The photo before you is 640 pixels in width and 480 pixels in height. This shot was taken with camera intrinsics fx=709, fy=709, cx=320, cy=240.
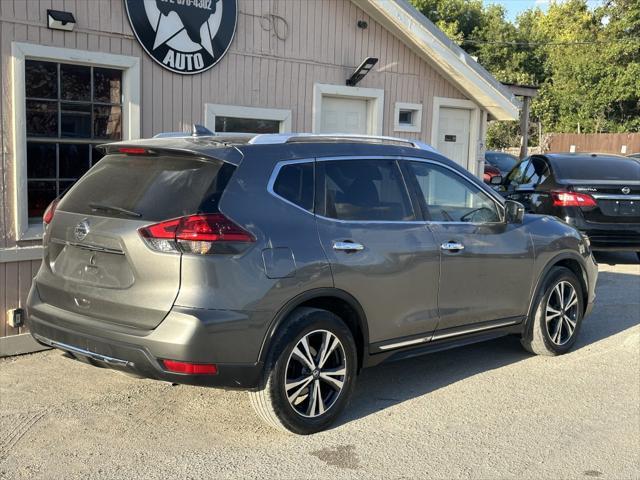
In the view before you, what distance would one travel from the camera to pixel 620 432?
15.1 feet

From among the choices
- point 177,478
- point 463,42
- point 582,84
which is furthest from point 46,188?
point 463,42

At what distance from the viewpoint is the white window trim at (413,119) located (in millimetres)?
9109

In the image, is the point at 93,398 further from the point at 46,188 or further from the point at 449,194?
the point at 449,194

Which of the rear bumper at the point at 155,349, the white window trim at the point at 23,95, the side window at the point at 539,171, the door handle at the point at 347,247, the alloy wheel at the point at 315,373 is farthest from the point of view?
the side window at the point at 539,171

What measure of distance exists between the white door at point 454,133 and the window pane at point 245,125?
2809 millimetres

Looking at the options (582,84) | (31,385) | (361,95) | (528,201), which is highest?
(582,84)

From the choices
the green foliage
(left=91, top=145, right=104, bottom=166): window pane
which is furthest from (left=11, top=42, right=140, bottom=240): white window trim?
the green foliage

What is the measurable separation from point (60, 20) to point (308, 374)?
3.91 m

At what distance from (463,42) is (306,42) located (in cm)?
3548

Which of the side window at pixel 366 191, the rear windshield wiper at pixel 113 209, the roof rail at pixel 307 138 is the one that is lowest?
the rear windshield wiper at pixel 113 209

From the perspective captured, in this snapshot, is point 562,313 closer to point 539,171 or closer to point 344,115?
point 344,115

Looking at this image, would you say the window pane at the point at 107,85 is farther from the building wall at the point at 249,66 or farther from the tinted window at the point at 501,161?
the tinted window at the point at 501,161

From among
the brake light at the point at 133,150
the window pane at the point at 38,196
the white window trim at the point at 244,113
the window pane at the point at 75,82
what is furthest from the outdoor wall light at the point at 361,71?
the brake light at the point at 133,150

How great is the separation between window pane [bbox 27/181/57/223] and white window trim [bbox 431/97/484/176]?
512 centimetres
